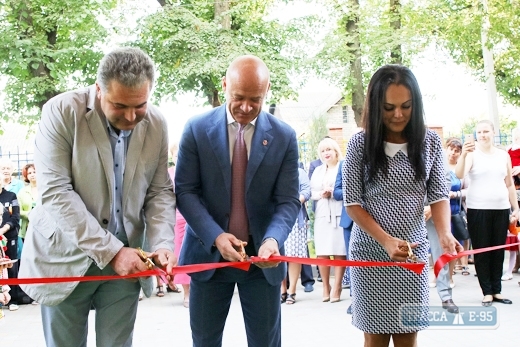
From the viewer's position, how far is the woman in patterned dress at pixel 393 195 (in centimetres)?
360

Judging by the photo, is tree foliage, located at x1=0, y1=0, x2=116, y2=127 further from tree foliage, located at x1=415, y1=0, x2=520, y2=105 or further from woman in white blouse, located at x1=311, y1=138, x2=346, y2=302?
tree foliage, located at x1=415, y1=0, x2=520, y2=105

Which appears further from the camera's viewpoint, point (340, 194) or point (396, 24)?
point (396, 24)

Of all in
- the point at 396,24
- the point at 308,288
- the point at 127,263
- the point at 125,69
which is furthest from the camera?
the point at 396,24

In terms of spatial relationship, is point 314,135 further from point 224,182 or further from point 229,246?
point 229,246

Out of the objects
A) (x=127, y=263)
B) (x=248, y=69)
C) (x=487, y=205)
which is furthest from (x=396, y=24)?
(x=127, y=263)

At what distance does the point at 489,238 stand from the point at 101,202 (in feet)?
18.6

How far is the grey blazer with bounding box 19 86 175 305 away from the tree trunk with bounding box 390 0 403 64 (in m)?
18.0

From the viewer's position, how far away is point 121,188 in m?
3.23

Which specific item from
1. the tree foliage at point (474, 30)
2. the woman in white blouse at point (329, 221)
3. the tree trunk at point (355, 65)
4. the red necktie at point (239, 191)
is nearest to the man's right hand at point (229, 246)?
the red necktie at point (239, 191)

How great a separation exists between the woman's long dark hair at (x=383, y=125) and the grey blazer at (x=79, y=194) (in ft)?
3.65

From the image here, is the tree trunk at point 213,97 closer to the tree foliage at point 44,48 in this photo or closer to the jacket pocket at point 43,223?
the tree foliage at point 44,48

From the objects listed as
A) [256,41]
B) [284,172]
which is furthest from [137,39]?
[284,172]

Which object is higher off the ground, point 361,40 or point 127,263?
point 361,40

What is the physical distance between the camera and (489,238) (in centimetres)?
773
